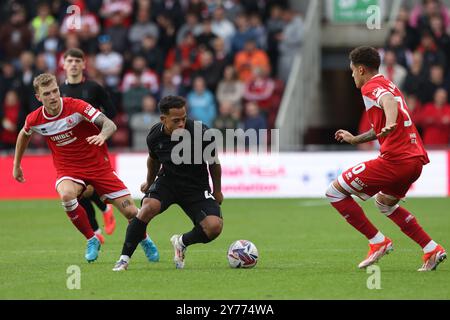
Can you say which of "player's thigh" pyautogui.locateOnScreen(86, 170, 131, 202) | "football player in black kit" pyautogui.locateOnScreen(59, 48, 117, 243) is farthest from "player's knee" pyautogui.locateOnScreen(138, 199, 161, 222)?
"football player in black kit" pyautogui.locateOnScreen(59, 48, 117, 243)

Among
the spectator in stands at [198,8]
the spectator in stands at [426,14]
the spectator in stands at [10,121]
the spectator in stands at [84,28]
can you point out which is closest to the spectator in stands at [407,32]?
the spectator in stands at [426,14]

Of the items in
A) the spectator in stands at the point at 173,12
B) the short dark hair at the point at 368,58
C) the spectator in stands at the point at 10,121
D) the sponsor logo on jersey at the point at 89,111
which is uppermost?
the short dark hair at the point at 368,58

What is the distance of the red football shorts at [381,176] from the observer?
9820 mm

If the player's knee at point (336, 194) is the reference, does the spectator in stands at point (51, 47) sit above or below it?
below

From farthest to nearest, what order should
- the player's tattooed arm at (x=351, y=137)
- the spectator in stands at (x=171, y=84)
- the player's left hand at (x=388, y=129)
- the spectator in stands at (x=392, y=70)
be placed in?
the spectator in stands at (x=171, y=84)
the spectator in stands at (x=392, y=70)
the player's tattooed arm at (x=351, y=137)
the player's left hand at (x=388, y=129)

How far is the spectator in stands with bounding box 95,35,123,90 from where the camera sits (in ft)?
76.8

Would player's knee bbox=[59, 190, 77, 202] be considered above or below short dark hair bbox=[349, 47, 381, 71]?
below

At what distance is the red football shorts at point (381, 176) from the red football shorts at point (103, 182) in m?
2.56

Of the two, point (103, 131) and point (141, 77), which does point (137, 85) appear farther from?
point (103, 131)

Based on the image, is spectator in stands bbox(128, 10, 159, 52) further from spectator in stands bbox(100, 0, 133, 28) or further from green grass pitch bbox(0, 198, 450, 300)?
green grass pitch bbox(0, 198, 450, 300)

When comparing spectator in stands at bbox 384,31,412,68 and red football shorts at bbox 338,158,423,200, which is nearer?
red football shorts at bbox 338,158,423,200

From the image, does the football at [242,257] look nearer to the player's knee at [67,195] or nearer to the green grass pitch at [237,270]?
the green grass pitch at [237,270]

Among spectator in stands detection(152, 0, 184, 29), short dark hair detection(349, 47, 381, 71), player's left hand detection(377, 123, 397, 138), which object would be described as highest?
short dark hair detection(349, 47, 381, 71)
